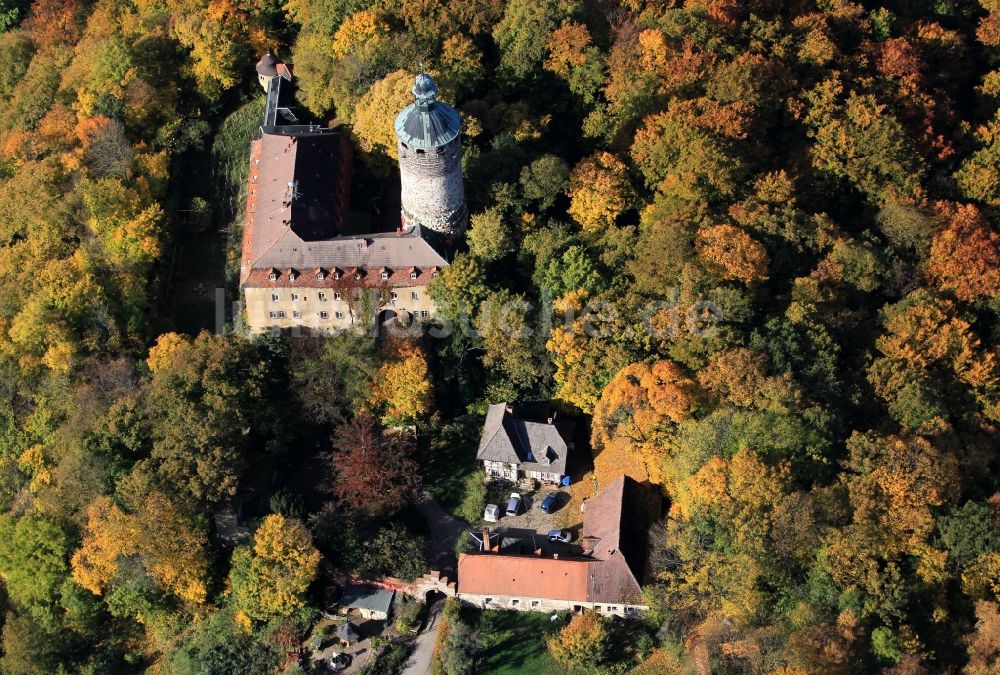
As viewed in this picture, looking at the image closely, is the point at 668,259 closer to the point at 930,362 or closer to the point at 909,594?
the point at 930,362

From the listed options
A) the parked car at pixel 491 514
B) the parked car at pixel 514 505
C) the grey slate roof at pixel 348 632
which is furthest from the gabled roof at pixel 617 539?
the grey slate roof at pixel 348 632

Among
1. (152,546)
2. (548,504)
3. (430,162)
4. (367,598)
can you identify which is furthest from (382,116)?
(367,598)

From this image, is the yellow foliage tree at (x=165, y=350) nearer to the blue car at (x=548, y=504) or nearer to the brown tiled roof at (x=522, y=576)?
the brown tiled roof at (x=522, y=576)

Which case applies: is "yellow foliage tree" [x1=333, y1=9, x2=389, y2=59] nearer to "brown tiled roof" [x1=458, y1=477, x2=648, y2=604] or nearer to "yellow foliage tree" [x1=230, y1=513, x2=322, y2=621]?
"yellow foliage tree" [x1=230, y1=513, x2=322, y2=621]

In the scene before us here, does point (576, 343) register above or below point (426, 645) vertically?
above

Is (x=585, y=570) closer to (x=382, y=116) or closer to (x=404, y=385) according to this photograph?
(x=404, y=385)

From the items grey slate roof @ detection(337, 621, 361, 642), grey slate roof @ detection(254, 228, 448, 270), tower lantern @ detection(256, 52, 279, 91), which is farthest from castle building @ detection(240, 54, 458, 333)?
grey slate roof @ detection(337, 621, 361, 642)

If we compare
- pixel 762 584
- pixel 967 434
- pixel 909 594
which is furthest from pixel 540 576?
pixel 967 434
